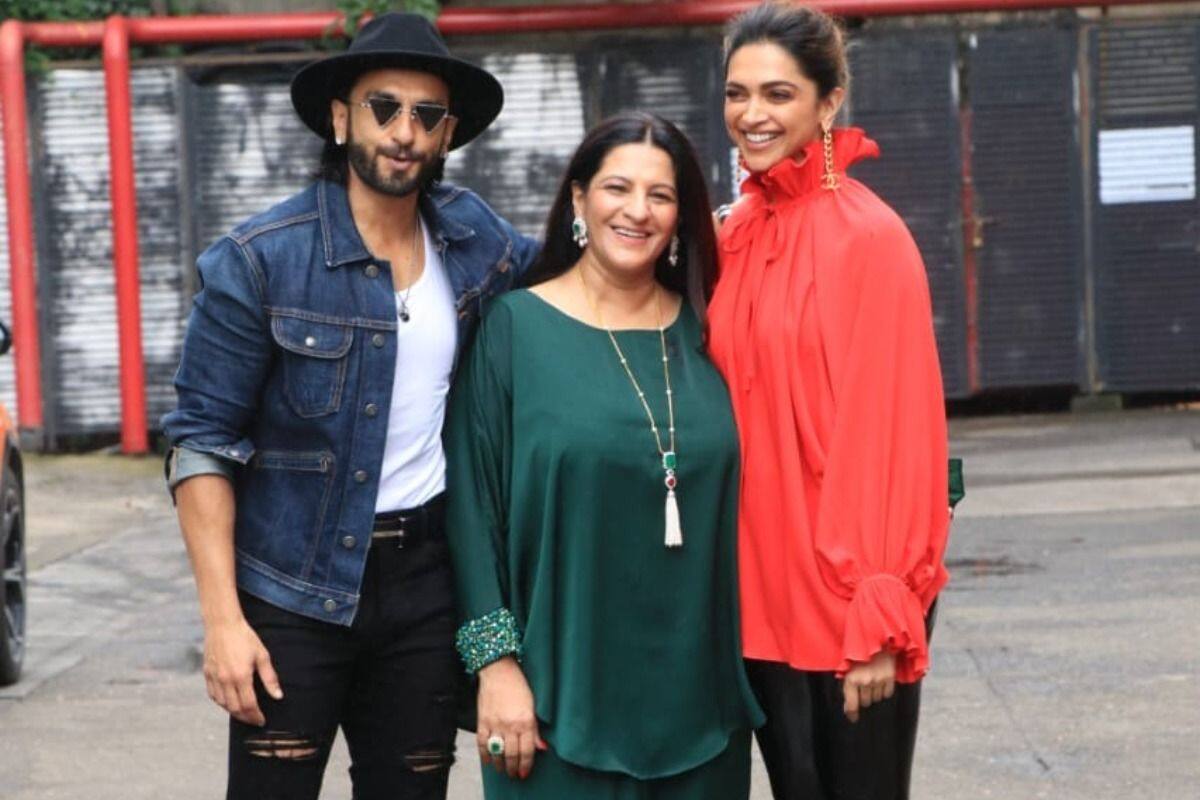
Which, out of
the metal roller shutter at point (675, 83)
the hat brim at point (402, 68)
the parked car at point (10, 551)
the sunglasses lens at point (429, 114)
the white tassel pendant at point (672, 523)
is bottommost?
the parked car at point (10, 551)

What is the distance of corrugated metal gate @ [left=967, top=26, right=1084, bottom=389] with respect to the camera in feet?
48.9

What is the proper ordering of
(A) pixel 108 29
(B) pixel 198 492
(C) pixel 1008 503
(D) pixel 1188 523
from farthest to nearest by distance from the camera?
(A) pixel 108 29, (C) pixel 1008 503, (D) pixel 1188 523, (B) pixel 198 492

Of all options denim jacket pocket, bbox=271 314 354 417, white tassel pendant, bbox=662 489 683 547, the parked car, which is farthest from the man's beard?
the parked car

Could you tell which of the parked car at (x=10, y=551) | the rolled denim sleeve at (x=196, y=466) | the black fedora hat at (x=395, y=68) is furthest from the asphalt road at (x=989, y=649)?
the black fedora hat at (x=395, y=68)

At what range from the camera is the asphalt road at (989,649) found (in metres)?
6.87

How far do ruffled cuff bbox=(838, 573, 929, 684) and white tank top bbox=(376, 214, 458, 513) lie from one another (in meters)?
0.80

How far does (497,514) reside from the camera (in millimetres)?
4262

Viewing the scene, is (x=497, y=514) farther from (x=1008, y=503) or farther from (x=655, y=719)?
(x=1008, y=503)

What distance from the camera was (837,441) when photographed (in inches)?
166

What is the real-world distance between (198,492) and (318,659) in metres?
0.37

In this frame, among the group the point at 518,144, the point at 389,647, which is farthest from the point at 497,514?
the point at 518,144

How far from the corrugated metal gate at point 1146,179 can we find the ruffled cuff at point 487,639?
11.4 metres

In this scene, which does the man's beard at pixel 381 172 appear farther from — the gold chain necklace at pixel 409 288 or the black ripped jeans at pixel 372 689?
the black ripped jeans at pixel 372 689

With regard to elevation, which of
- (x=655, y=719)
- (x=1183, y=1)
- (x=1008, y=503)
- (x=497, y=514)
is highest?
(x=1183, y=1)
